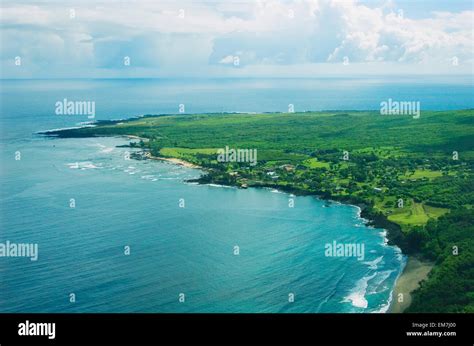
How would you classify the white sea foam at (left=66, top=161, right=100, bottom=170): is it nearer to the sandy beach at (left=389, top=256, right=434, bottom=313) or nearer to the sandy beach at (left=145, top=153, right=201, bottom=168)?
the sandy beach at (left=145, top=153, right=201, bottom=168)

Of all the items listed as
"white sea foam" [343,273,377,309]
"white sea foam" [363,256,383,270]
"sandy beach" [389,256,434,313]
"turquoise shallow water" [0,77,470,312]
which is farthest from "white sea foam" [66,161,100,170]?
"sandy beach" [389,256,434,313]

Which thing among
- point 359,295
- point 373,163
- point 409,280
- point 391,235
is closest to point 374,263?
point 409,280

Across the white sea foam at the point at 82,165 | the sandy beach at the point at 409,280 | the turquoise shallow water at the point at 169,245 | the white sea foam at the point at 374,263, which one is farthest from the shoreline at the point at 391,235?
the white sea foam at the point at 82,165

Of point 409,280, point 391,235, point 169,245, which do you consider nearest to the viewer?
point 409,280

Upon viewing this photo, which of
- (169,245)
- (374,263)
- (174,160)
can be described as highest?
(174,160)

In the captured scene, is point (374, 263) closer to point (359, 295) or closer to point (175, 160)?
point (359, 295)
